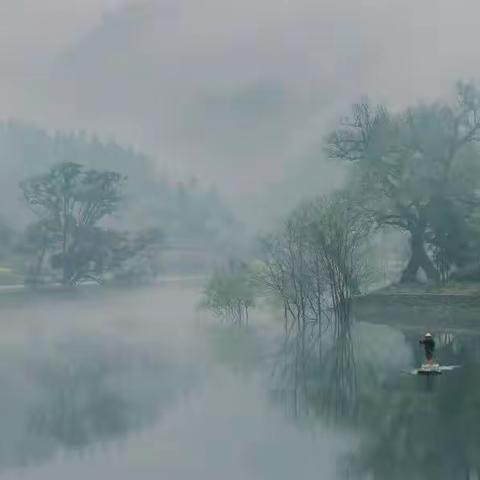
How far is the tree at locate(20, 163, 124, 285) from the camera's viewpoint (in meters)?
96.1

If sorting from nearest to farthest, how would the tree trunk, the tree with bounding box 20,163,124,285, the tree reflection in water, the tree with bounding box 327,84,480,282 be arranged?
the tree reflection in water, the tree with bounding box 327,84,480,282, the tree trunk, the tree with bounding box 20,163,124,285

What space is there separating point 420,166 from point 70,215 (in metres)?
51.2

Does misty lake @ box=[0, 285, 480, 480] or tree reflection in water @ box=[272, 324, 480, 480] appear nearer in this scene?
tree reflection in water @ box=[272, 324, 480, 480]

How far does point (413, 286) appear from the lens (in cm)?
5647

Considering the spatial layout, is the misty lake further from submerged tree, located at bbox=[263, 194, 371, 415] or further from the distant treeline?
the distant treeline

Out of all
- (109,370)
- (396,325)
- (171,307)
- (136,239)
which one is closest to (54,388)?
(109,370)

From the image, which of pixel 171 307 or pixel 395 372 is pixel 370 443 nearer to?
pixel 395 372

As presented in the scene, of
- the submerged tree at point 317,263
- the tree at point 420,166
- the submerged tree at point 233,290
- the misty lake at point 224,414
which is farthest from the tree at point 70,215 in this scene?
the misty lake at point 224,414

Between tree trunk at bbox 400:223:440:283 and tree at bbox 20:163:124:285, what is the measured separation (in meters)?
47.0

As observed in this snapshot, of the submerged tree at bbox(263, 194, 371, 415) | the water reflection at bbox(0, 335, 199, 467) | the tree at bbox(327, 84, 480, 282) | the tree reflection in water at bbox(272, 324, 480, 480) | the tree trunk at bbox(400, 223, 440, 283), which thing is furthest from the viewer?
the tree trunk at bbox(400, 223, 440, 283)

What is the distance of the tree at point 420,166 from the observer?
57.1 meters

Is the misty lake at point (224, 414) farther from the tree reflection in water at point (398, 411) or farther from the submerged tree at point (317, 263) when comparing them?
the submerged tree at point (317, 263)

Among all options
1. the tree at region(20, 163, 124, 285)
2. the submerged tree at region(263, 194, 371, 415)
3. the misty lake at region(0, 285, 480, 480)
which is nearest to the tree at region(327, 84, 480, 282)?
the submerged tree at region(263, 194, 371, 415)

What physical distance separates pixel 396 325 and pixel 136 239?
188 feet
